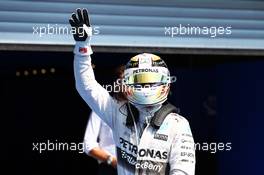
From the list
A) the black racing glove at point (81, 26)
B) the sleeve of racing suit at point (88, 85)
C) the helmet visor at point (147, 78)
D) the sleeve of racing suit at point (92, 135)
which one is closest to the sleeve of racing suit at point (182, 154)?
the helmet visor at point (147, 78)

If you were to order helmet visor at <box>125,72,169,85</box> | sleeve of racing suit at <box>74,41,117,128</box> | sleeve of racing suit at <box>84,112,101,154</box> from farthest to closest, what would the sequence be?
1. sleeve of racing suit at <box>84,112,101,154</box>
2. helmet visor at <box>125,72,169,85</box>
3. sleeve of racing suit at <box>74,41,117,128</box>

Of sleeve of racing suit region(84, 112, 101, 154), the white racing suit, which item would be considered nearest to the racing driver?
the white racing suit

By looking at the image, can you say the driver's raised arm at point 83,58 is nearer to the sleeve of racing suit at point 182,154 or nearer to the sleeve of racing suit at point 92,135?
the sleeve of racing suit at point 182,154

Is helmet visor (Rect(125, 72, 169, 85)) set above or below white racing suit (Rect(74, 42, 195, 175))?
above

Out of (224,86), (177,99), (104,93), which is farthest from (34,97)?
(104,93)

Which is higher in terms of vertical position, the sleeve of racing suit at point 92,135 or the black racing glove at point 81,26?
the black racing glove at point 81,26

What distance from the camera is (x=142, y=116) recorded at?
341cm

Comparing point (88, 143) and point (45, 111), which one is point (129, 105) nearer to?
point (88, 143)

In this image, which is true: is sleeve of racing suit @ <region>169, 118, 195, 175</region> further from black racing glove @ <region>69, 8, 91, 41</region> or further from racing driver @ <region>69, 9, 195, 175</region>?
black racing glove @ <region>69, 8, 91, 41</region>

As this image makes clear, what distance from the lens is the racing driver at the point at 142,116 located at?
328 cm

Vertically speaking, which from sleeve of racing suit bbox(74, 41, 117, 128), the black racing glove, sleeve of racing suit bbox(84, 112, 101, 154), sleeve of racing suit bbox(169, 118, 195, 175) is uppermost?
the black racing glove

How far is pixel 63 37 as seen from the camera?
195 inches

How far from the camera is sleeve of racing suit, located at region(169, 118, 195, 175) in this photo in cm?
326

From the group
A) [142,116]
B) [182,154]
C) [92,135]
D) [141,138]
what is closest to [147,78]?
[142,116]
